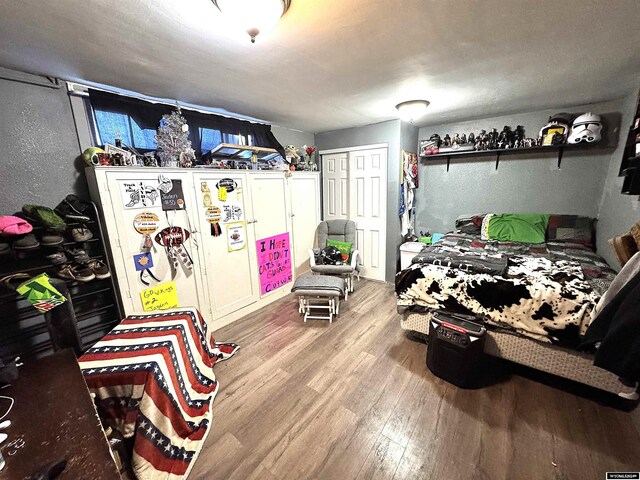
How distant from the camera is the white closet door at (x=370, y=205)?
3.69 metres

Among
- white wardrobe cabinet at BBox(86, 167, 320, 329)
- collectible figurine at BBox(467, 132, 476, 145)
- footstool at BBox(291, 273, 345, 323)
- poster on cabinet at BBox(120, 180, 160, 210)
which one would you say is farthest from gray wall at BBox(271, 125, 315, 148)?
collectible figurine at BBox(467, 132, 476, 145)

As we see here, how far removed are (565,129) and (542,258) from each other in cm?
170

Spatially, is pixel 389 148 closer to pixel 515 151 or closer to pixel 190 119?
pixel 515 151

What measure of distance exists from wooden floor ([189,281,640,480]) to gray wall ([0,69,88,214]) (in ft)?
6.52

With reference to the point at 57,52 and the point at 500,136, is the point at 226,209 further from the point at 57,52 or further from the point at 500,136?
the point at 500,136

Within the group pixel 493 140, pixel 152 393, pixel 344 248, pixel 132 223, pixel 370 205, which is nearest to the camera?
pixel 152 393

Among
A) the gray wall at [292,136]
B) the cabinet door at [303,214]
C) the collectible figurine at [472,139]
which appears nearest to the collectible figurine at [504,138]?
the collectible figurine at [472,139]

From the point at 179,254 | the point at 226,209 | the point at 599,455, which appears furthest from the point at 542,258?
the point at 179,254

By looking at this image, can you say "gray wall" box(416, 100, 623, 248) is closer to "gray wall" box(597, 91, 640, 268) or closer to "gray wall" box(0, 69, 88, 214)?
"gray wall" box(597, 91, 640, 268)

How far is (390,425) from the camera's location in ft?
5.33

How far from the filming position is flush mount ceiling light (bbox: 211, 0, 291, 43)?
1.08m

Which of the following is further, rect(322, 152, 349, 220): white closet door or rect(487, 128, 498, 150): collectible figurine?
rect(322, 152, 349, 220): white closet door

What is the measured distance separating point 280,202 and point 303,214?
0.51m

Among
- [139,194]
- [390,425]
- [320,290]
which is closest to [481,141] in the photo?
[320,290]
